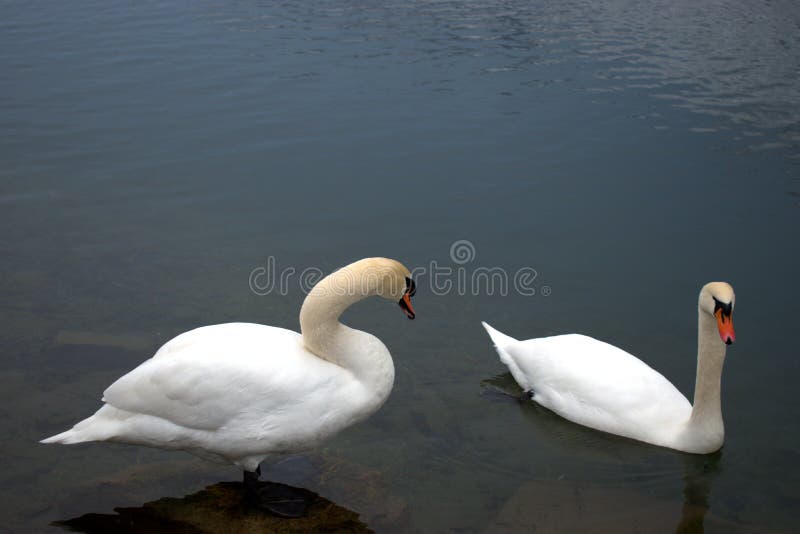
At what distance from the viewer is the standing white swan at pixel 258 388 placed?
4.77 metres

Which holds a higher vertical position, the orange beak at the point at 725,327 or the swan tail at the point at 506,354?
the orange beak at the point at 725,327

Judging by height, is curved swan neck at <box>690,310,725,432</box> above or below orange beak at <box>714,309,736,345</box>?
below

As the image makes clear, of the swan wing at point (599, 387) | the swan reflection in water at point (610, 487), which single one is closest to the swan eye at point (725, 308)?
the swan wing at point (599, 387)

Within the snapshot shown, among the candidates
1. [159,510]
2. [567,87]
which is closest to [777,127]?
[567,87]

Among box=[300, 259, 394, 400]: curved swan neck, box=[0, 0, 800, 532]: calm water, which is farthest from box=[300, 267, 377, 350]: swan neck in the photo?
box=[0, 0, 800, 532]: calm water

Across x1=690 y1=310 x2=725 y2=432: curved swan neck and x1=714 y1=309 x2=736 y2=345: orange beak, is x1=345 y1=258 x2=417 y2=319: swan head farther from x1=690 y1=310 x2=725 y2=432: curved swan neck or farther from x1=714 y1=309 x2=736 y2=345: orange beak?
x1=690 y1=310 x2=725 y2=432: curved swan neck

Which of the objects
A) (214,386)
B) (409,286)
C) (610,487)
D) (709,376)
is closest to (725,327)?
(709,376)

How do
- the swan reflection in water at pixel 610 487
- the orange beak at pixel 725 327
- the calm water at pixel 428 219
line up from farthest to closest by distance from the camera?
1. the calm water at pixel 428 219
2. the orange beak at pixel 725 327
3. the swan reflection in water at pixel 610 487

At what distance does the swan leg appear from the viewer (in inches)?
197

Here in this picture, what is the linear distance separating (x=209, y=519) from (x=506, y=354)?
3019 millimetres

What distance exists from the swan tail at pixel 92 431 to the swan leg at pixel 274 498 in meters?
0.83

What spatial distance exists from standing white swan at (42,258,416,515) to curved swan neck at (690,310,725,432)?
235 cm

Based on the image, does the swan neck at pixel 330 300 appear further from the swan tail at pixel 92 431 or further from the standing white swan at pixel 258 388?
the swan tail at pixel 92 431

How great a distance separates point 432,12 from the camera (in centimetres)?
1697
